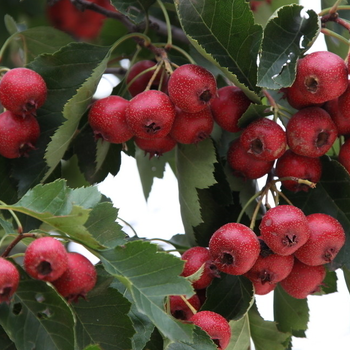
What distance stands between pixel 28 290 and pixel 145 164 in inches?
37.0

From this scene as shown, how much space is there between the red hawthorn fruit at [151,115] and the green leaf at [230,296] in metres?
0.36

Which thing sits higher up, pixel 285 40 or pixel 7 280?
pixel 285 40

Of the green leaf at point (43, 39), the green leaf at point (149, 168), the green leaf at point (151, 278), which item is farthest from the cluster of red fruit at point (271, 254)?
the green leaf at point (43, 39)

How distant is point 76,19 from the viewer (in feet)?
6.61

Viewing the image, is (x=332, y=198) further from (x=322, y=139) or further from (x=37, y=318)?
(x=37, y=318)

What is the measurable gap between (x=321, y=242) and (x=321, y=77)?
13.6 inches

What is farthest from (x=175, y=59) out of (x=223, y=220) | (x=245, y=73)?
(x=223, y=220)

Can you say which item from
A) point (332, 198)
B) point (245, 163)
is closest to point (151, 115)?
point (245, 163)

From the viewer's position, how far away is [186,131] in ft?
4.93

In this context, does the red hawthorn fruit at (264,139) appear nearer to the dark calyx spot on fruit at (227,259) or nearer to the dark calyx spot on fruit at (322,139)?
the dark calyx spot on fruit at (322,139)

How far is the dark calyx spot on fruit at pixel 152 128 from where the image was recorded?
1.44 metres

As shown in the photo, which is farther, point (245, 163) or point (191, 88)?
point (245, 163)

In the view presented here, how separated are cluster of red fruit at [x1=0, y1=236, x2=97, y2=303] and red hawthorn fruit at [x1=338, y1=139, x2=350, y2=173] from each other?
665mm

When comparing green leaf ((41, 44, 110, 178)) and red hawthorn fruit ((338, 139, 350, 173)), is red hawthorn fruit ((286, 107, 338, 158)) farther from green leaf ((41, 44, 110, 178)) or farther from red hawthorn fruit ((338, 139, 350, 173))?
green leaf ((41, 44, 110, 178))
